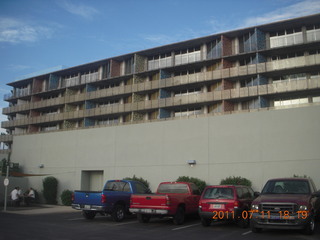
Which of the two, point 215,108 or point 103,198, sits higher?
point 215,108

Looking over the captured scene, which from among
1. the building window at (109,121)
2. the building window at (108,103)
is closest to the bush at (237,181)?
the building window at (109,121)

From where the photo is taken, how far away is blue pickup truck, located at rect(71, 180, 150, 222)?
14.8 meters

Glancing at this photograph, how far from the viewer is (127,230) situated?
12.2 m

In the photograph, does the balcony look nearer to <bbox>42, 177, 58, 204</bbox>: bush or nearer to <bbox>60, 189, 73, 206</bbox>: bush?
<bbox>42, 177, 58, 204</bbox>: bush

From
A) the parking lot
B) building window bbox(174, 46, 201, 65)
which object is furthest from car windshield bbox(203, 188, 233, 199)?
building window bbox(174, 46, 201, 65)

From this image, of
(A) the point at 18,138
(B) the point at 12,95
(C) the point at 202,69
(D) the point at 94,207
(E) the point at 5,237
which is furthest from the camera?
(B) the point at 12,95

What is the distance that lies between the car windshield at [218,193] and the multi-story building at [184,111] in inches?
304

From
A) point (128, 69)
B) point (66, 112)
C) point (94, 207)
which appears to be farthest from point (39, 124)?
point (94, 207)

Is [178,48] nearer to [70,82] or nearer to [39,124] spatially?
[70,82]

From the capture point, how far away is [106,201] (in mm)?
14766

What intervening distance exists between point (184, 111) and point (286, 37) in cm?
1470

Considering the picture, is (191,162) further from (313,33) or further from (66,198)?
(313,33)

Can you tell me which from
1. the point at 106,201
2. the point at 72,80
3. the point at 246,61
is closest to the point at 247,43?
the point at 246,61

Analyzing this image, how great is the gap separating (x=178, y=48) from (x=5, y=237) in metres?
37.2
